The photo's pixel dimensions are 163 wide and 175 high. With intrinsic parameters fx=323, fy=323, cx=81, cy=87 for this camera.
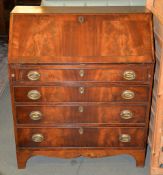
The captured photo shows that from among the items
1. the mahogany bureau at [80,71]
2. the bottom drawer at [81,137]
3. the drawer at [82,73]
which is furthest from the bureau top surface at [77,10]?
the bottom drawer at [81,137]

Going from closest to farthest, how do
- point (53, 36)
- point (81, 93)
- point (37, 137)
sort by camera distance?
point (53, 36), point (81, 93), point (37, 137)

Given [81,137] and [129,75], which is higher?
[129,75]

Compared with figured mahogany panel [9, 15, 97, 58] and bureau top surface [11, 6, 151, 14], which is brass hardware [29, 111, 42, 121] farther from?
bureau top surface [11, 6, 151, 14]

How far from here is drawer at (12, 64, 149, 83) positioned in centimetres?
227

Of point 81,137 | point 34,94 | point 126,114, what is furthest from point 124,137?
point 34,94

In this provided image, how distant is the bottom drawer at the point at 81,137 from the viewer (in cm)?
251

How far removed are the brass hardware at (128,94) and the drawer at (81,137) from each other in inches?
11.2

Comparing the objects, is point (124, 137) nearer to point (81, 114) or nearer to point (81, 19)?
point (81, 114)

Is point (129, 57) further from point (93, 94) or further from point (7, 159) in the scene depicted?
point (7, 159)

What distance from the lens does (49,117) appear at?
8.05ft

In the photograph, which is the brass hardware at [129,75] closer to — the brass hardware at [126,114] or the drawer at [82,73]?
the drawer at [82,73]

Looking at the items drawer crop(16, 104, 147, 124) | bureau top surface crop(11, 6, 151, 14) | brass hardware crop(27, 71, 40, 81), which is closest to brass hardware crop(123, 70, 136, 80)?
drawer crop(16, 104, 147, 124)

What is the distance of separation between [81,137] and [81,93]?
39 centimetres

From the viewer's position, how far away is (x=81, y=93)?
2.36 m
